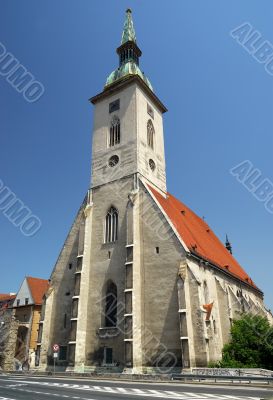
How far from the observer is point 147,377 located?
60.4 ft

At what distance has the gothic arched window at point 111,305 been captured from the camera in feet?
78.4

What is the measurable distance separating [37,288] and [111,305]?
2249 cm

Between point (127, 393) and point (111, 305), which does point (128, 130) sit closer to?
point (111, 305)

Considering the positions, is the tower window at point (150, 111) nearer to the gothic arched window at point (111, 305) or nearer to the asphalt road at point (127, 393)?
the gothic arched window at point (111, 305)

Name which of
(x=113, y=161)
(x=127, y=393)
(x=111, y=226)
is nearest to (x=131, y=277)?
(x=111, y=226)

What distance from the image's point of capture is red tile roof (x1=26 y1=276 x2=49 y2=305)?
41412 millimetres

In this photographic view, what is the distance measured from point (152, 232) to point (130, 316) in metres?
6.32

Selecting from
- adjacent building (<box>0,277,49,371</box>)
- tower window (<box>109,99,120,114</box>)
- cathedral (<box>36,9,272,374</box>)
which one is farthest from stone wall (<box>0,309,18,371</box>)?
tower window (<box>109,99,120,114</box>)

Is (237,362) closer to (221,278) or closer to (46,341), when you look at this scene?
(221,278)

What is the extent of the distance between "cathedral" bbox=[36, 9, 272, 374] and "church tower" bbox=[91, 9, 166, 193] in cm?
12

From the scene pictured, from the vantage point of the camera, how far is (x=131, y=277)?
75.2ft

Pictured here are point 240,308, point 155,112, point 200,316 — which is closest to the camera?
point 200,316

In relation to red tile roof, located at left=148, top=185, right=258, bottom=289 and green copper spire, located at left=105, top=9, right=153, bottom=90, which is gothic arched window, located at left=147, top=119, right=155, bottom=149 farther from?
red tile roof, located at left=148, top=185, right=258, bottom=289

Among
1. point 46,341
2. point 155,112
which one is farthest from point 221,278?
point 155,112
